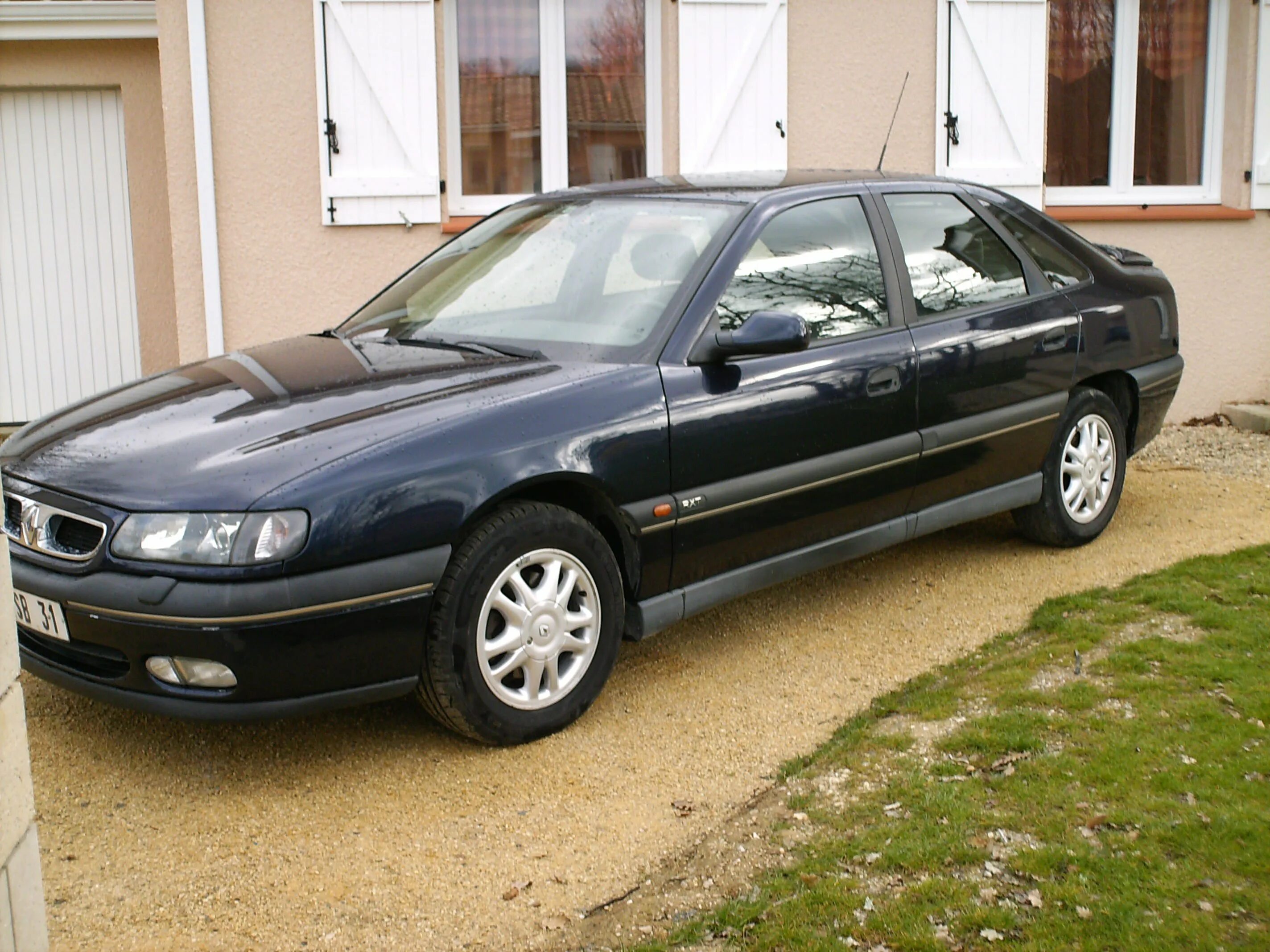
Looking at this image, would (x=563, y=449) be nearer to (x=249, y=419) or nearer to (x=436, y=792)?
(x=249, y=419)

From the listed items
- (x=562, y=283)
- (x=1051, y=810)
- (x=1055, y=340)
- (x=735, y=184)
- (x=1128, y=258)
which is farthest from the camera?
(x=1128, y=258)

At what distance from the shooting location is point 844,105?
9.09 m

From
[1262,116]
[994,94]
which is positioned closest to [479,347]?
[994,94]

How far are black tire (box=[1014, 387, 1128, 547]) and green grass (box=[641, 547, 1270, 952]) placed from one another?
107 cm

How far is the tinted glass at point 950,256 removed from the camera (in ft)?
17.5

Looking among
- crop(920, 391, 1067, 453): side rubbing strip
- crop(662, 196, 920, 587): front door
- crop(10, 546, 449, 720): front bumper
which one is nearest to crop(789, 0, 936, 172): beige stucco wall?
crop(920, 391, 1067, 453): side rubbing strip

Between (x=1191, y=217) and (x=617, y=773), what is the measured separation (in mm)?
7117

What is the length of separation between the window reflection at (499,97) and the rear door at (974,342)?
400 centimetres

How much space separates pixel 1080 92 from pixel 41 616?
8.12 metres

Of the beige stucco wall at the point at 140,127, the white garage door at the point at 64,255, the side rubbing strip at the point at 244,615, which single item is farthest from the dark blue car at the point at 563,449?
the white garage door at the point at 64,255

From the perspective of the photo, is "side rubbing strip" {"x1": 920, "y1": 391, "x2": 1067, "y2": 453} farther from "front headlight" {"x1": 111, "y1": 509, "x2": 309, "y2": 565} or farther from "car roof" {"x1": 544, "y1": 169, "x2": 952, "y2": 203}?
"front headlight" {"x1": 111, "y1": 509, "x2": 309, "y2": 565}

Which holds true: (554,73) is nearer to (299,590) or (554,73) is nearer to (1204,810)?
(299,590)

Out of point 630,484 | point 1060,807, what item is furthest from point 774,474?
point 1060,807

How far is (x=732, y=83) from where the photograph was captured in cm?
888
